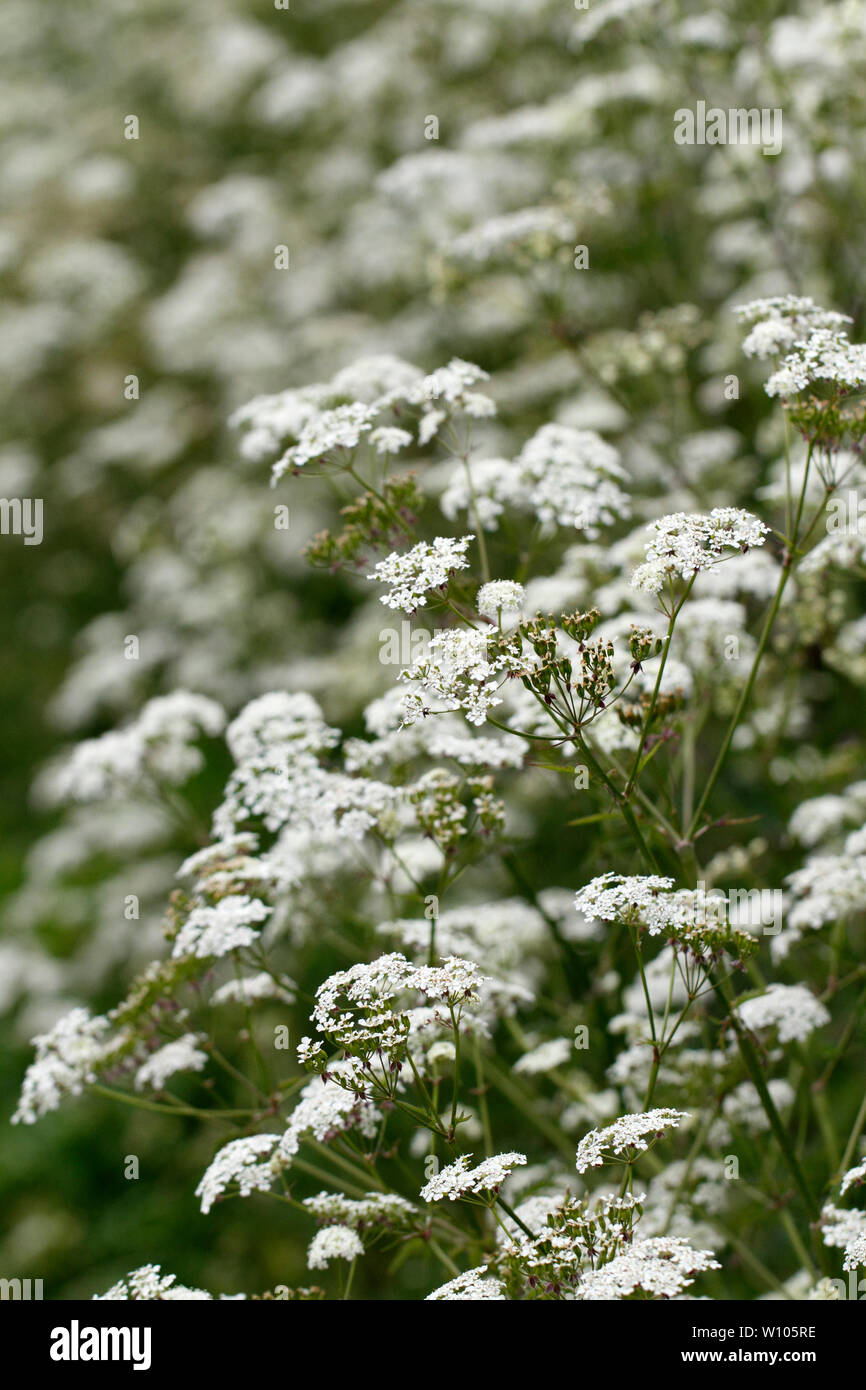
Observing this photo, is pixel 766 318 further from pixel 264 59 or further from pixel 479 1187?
pixel 264 59

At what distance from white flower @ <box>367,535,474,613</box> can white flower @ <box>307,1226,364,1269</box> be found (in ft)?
5.24

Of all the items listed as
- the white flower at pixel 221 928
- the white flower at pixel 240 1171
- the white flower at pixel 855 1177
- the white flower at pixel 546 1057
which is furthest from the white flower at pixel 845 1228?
the white flower at pixel 221 928

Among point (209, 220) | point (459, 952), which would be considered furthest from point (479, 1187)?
point (209, 220)

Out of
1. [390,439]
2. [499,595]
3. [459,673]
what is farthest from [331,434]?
[459,673]

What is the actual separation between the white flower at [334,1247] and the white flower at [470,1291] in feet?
1.14

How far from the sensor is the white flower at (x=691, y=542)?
9.50 feet

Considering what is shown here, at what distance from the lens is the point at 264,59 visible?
32.0 feet

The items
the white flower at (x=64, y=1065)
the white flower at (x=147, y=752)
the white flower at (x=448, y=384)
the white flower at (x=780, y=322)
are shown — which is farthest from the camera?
the white flower at (x=147, y=752)

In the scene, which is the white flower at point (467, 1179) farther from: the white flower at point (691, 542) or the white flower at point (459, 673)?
the white flower at point (691, 542)

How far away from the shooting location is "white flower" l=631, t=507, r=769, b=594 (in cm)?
289

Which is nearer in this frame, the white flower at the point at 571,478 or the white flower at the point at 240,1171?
the white flower at the point at 240,1171

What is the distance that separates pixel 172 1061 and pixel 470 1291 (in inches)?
52.7

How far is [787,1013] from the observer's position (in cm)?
362

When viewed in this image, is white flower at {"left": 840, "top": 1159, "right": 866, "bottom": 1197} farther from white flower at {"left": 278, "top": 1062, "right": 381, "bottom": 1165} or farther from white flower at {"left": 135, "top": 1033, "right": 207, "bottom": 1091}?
white flower at {"left": 135, "top": 1033, "right": 207, "bottom": 1091}
